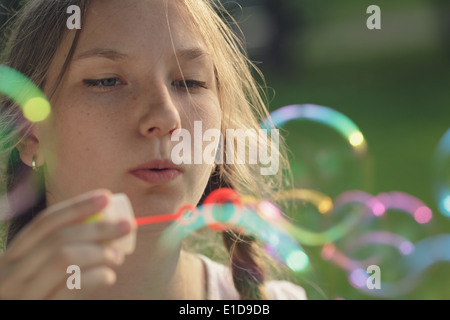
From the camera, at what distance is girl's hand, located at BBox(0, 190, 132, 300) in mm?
600

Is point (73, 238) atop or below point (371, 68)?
below

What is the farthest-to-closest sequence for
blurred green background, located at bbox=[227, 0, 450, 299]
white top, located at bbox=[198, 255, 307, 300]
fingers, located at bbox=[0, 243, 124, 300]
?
1. blurred green background, located at bbox=[227, 0, 450, 299]
2. white top, located at bbox=[198, 255, 307, 300]
3. fingers, located at bbox=[0, 243, 124, 300]

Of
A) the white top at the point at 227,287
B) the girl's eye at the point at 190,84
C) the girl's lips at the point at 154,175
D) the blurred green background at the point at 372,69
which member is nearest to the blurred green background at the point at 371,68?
the blurred green background at the point at 372,69

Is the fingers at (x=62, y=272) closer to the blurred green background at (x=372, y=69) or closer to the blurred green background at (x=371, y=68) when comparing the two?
the blurred green background at (x=372, y=69)

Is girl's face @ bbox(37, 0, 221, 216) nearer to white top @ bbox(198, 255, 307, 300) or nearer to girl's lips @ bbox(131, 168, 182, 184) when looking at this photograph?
girl's lips @ bbox(131, 168, 182, 184)

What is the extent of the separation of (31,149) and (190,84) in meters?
0.31

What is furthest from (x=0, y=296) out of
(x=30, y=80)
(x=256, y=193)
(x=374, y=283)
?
(x=374, y=283)

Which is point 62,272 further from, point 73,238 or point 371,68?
point 371,68

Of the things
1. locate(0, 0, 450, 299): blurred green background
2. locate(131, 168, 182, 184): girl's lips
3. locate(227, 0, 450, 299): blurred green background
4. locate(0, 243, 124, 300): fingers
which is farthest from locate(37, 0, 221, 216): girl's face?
locate(227, 0, 450, 299): blurred green background

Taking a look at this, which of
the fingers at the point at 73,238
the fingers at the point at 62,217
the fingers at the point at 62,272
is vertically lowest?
the fingers at the point at 62,272

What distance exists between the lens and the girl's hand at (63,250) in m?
0.60

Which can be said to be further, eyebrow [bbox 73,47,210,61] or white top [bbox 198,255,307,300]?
white top [bbox 198,255,307,300]

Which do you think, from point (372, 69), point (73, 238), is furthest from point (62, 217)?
point (372, 69)

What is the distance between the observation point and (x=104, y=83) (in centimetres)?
91
